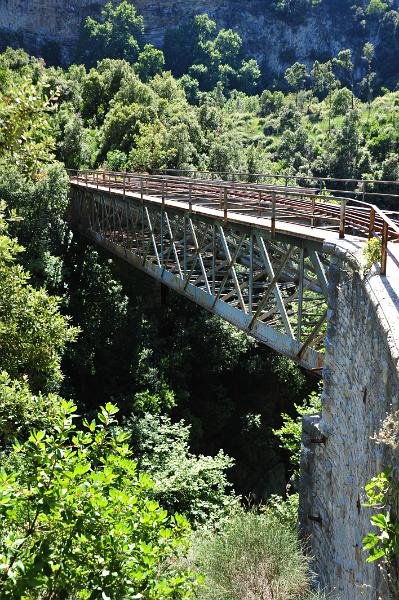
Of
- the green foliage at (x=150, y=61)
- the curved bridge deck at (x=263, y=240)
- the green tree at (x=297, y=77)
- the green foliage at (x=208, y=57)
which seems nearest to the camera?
the curved bridge deck at (x=263, y=240)

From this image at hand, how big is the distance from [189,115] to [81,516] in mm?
32691

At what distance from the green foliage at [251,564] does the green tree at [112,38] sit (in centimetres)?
7607

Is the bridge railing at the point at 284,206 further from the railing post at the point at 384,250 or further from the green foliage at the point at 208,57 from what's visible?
the green foliage at the point at 208,57

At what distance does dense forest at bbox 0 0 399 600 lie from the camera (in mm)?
3953

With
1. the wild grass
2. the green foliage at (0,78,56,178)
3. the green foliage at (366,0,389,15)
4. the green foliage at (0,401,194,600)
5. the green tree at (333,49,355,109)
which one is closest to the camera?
the green foliage at (0,401,194,600)

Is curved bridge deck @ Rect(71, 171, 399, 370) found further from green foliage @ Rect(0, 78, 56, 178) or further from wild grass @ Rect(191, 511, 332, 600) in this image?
green foliage @ Rect(0, 78, 56, 178)

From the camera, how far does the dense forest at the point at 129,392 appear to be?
3.95m

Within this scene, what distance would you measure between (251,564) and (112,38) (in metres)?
79.0

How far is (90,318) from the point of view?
66.8 feet

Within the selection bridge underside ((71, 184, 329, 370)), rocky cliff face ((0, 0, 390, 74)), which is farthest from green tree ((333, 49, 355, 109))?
bridge underside ((71, 184, 329, 370))

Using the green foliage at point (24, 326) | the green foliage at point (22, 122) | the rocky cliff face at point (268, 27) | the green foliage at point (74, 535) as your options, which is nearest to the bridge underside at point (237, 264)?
the green foliage at point (24, 326)

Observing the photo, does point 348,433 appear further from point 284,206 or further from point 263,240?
point 284,206

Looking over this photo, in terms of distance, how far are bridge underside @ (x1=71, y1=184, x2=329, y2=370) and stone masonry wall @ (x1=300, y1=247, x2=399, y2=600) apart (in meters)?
1.09

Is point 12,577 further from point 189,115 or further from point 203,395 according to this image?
point 189,115
